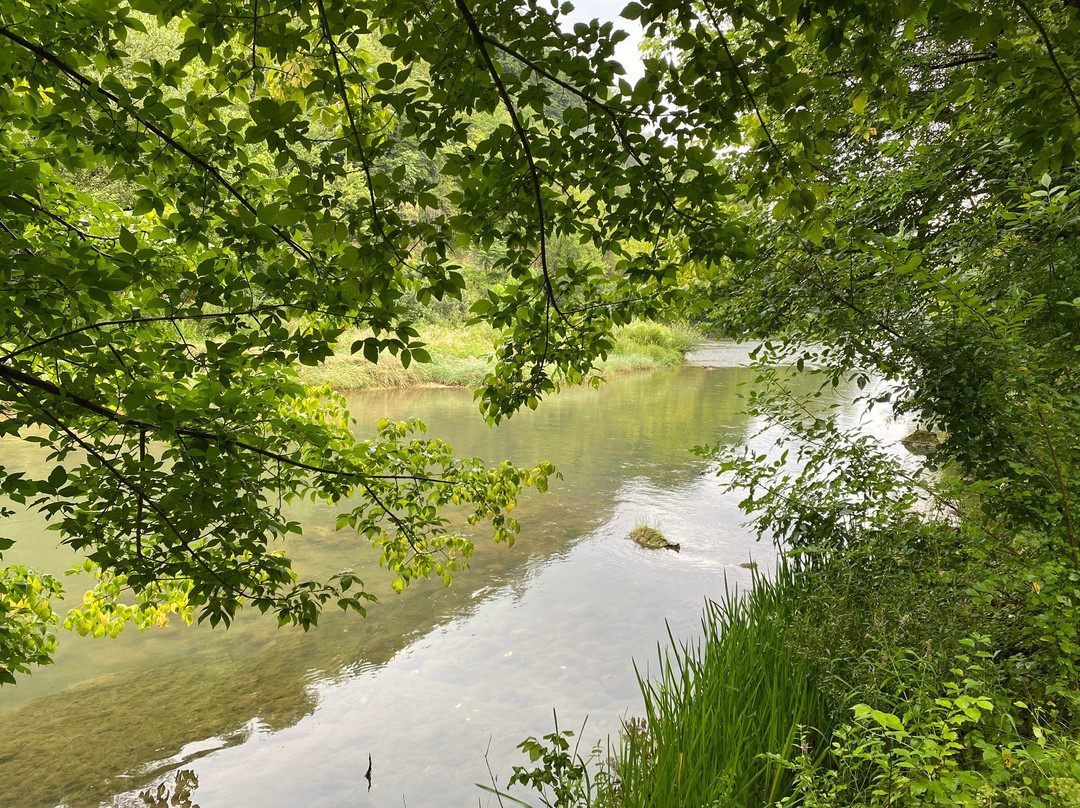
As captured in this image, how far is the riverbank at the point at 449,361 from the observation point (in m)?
17.0

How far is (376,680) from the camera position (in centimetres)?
479

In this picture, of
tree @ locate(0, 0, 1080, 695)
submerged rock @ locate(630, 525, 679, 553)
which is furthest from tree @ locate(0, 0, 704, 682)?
submerged rock @ locate(630, 525, 679, 553)

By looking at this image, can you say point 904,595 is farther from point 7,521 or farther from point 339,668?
point 7,521

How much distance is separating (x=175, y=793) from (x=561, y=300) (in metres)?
3.77

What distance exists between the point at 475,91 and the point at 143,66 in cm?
114

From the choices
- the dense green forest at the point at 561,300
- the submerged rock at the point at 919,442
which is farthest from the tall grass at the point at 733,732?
the submerged rock at the point at 919,442

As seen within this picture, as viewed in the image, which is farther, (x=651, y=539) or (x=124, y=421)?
(x=651, y=539)

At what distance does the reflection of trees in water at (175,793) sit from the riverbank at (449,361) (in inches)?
335

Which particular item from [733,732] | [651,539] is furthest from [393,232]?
[651,539]

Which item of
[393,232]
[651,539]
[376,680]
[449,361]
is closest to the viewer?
[393,232]

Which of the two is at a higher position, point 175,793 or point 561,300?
point 561,300

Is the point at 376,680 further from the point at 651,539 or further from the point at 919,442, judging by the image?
the point at 919,442

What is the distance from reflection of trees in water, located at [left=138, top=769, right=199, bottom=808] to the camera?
3516 mm

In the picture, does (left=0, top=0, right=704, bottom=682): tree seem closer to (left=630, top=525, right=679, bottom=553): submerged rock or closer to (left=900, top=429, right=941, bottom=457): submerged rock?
(left=630, top=525, right=679, bottom=553): submerged rock
